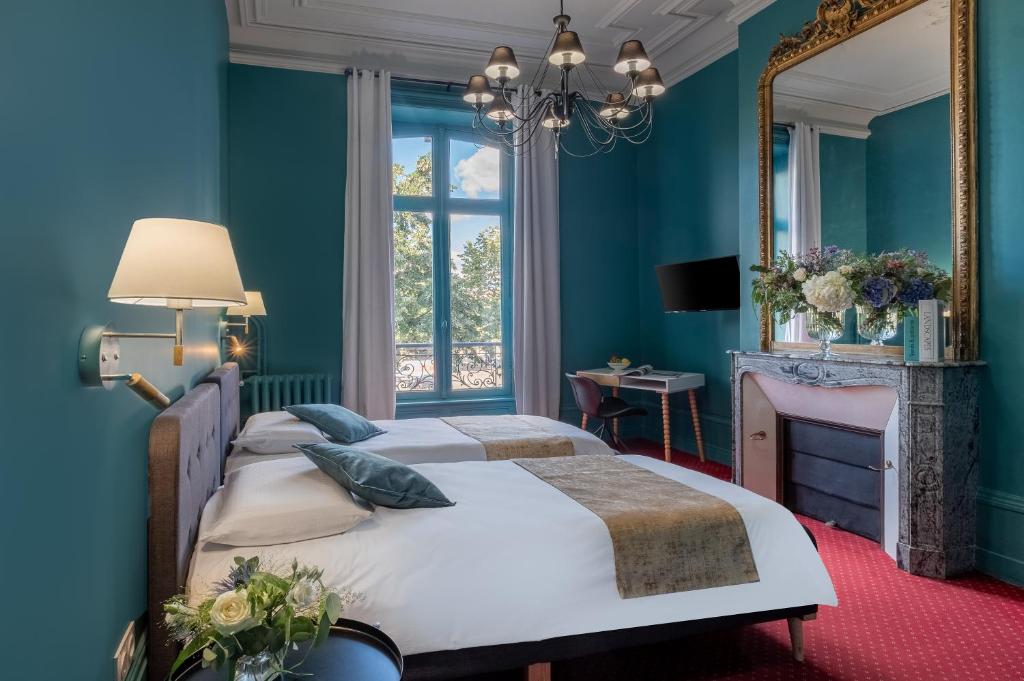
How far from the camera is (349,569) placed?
6.45 ft

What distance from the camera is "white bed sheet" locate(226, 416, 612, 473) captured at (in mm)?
3369

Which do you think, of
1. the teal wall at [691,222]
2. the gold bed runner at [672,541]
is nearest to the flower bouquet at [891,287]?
the teal wall at [691,222]

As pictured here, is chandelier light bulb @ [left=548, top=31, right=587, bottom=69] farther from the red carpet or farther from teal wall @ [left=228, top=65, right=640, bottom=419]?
teal wall @ [left=228, top=65, right=640, bottom=419]

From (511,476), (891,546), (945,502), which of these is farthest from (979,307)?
(511,476)

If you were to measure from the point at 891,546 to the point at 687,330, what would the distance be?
9.34 feet

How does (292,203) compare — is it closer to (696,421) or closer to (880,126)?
(696,421)

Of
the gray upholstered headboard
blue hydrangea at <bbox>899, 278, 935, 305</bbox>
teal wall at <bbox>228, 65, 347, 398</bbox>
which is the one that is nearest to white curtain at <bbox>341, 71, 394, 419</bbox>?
teal wall at <bbox>228, 65, 347, 398</bbox>

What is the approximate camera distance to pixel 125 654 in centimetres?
161

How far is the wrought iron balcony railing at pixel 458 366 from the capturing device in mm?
6055

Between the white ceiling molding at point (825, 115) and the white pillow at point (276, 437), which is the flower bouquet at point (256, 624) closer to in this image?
the white pillow at point (276, 437)

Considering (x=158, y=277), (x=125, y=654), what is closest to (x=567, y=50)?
(x=158, y=277)

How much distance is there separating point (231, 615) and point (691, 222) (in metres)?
5.39

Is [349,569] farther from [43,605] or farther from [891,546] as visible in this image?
[891,546]

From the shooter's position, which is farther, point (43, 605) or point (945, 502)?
point (945, 502)
